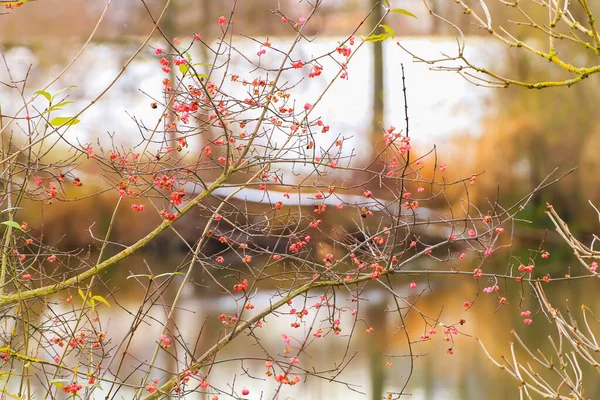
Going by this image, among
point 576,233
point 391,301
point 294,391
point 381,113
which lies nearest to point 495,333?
point 391,301

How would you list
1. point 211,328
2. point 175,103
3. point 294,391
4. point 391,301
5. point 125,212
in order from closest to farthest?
1. point 175,103
2. point 294,391
3. point 211,328
4. point 391,301
5. point 125,212

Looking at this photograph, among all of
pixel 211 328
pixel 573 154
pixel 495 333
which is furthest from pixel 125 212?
pixel 573 154

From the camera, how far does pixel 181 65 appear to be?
1.67 meters

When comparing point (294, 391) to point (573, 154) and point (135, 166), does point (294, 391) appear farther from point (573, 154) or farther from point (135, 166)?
point (573, 154)

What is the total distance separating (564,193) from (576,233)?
0.56 m

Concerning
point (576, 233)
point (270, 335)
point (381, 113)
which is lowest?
point (270, 335)

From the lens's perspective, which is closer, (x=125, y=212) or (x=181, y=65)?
(x=181, y=65)

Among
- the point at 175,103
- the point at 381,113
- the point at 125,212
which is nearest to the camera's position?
the point at 175,103

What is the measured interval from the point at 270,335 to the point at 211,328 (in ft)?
2.12

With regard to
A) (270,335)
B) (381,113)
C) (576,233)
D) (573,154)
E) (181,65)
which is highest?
(381,113)

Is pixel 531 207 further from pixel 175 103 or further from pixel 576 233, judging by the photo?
pixel 175 103

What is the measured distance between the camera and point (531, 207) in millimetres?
10422

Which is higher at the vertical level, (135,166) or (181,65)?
(181,65)

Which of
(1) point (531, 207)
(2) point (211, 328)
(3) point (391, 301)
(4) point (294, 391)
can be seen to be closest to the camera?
(4) point (294, 391)
